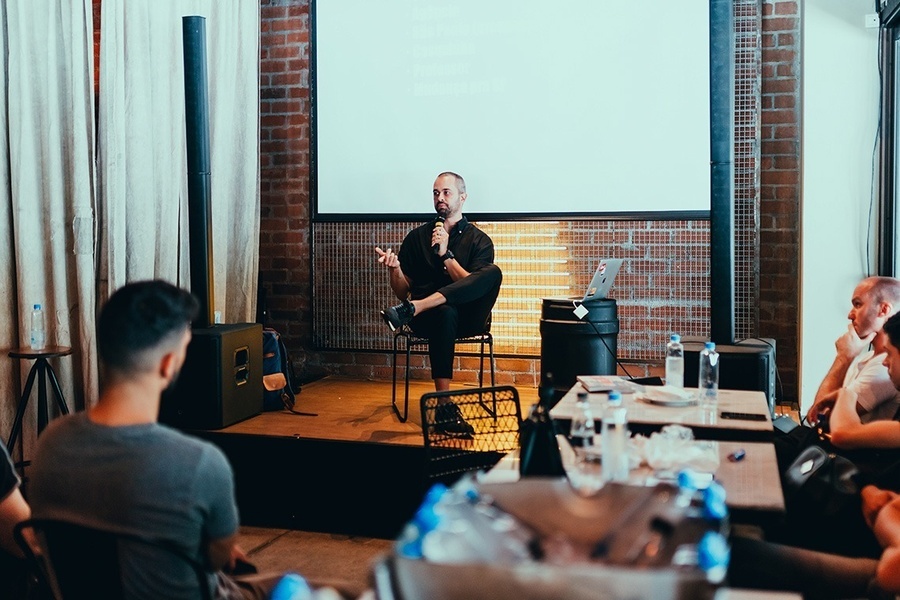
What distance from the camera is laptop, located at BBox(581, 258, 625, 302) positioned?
454cm

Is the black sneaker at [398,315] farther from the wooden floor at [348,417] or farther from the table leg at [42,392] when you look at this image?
the table leg at [42,392]

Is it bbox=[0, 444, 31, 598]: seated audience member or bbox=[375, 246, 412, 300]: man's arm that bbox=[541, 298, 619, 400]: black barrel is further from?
bbox=[0, 444, 31, 598]: seated audience member

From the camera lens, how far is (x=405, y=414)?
4613 millimetres

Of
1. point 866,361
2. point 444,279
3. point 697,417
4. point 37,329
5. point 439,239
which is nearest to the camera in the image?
point 697,417

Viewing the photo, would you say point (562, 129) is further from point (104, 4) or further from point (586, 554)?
point (586, 554)

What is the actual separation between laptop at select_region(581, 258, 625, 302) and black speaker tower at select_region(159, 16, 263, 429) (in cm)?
169

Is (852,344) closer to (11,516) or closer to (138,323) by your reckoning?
(138,323)

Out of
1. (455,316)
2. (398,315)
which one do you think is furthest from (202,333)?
(455,316)

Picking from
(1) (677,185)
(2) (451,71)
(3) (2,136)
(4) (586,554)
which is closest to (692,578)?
(4) (586,554)

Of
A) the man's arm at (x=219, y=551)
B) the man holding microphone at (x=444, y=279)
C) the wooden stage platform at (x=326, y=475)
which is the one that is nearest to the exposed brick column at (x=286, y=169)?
the man holding microphone at (x=444, y=279)

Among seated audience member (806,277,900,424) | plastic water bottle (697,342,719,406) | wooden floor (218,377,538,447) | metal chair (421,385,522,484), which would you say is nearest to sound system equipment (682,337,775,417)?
plastic water bottle (697,342,719,406)

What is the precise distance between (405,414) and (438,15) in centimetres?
247

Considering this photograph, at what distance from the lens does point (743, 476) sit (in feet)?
7.07

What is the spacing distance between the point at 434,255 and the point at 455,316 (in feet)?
1.46
